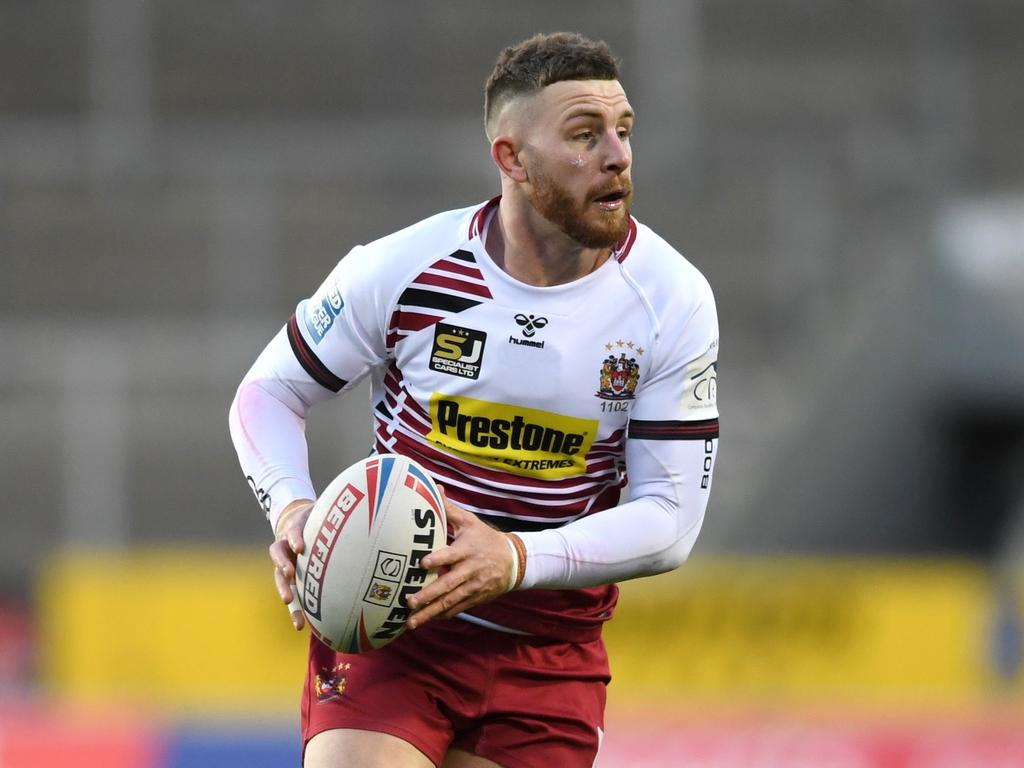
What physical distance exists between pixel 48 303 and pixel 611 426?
11772 mm

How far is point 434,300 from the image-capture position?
414 centimetres

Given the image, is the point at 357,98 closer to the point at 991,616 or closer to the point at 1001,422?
the point at 1001,422

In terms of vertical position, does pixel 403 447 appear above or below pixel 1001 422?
above

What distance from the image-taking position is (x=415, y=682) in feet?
13.4

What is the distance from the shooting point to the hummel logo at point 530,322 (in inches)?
162

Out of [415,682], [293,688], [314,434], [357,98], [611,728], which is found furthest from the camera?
[357,98]

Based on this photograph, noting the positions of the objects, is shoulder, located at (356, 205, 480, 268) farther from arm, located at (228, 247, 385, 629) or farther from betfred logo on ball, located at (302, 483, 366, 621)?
betfred logo on ball, located at (302, 483, 366, 621)

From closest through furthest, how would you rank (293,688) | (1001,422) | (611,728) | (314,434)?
(611,728) → (293,688) → (314,434) → (1001,422)

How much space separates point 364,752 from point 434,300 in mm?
1086

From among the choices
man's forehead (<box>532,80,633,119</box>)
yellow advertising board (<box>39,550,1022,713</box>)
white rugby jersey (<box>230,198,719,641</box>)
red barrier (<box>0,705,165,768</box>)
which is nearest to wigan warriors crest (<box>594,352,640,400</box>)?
white rugby jersey (<box>230,198,719,641</box>)

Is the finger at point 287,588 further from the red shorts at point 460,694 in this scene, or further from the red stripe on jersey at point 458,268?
the red stripe on jersey at point 458,268

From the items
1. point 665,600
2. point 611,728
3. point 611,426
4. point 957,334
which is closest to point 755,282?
point 957,334

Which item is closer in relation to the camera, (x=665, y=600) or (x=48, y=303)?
(x=665, y=600)

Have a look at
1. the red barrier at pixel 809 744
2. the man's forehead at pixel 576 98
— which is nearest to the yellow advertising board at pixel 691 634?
the red barrier at pixel 809 744
